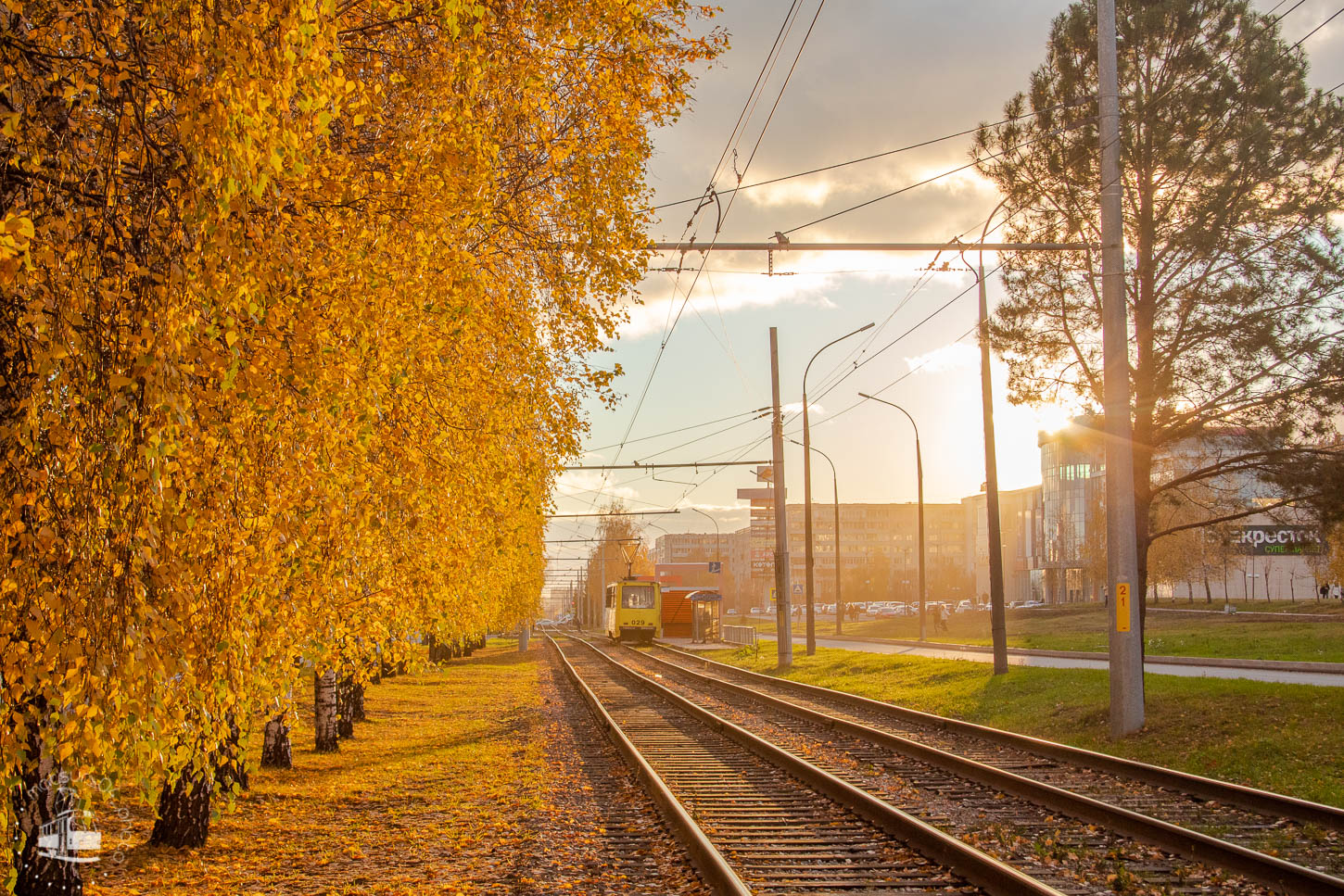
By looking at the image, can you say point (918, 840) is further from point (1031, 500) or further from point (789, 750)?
point (1031, 500)

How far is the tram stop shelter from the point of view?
6025cm

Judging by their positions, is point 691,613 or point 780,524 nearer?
point 780,524

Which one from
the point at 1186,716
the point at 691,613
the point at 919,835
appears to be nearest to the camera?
the point at 919,835

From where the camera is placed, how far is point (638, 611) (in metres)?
58.3

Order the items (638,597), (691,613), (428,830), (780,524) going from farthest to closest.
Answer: (691,613) < (638,597) < (780,524) < (428,830)

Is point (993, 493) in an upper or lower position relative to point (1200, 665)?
upper

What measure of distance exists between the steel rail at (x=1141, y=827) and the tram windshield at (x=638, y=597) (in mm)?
41418

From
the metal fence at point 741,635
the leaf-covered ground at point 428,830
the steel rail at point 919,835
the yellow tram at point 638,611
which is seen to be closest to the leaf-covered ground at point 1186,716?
the steel rail at point 919,835

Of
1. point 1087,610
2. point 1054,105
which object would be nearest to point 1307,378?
point 1054,105

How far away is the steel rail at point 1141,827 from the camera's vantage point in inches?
289

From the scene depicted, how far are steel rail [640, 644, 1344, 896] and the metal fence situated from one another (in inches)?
1383

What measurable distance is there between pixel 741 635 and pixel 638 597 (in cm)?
725

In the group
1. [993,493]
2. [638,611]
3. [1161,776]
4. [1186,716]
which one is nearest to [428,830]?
[1161,776]

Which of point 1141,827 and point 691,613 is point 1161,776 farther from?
point 691,613
